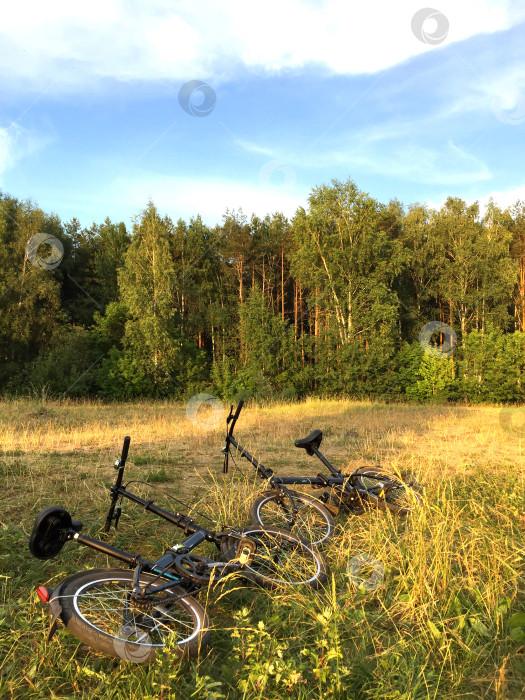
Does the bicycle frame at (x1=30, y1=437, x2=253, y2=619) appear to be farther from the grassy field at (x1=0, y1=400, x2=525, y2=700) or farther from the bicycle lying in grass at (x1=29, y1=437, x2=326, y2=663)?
the grassy field at (x1=0, y1=400, x2=525, y2=700)

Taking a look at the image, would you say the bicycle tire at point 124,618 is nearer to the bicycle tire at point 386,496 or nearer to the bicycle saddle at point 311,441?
the bicycle saddle at point 311,441

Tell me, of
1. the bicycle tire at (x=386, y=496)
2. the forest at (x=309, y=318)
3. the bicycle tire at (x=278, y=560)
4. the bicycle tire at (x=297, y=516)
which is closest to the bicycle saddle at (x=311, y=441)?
the bicycle tire at (x=386, y=496)

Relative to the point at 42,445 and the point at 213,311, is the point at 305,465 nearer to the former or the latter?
the point at 42,445

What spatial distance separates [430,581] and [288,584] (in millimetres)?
1143

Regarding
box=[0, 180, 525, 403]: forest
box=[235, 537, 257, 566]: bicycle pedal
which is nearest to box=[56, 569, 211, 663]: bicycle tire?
box=[235, 537, 257, 566]: bicycle pedal

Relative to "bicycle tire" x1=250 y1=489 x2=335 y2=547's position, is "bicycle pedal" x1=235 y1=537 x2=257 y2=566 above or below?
above

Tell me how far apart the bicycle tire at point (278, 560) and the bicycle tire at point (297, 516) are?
1.45 feet

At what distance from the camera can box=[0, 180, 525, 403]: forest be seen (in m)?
31.3

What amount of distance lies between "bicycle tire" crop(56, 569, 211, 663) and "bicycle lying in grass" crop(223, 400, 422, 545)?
4.87 feet

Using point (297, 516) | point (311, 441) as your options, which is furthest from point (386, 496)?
point (297, 516)

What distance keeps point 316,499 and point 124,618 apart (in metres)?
2.56

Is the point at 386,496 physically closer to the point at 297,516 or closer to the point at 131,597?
the point at 297,516

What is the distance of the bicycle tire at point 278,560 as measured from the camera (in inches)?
148

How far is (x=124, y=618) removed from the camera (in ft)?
9.48
